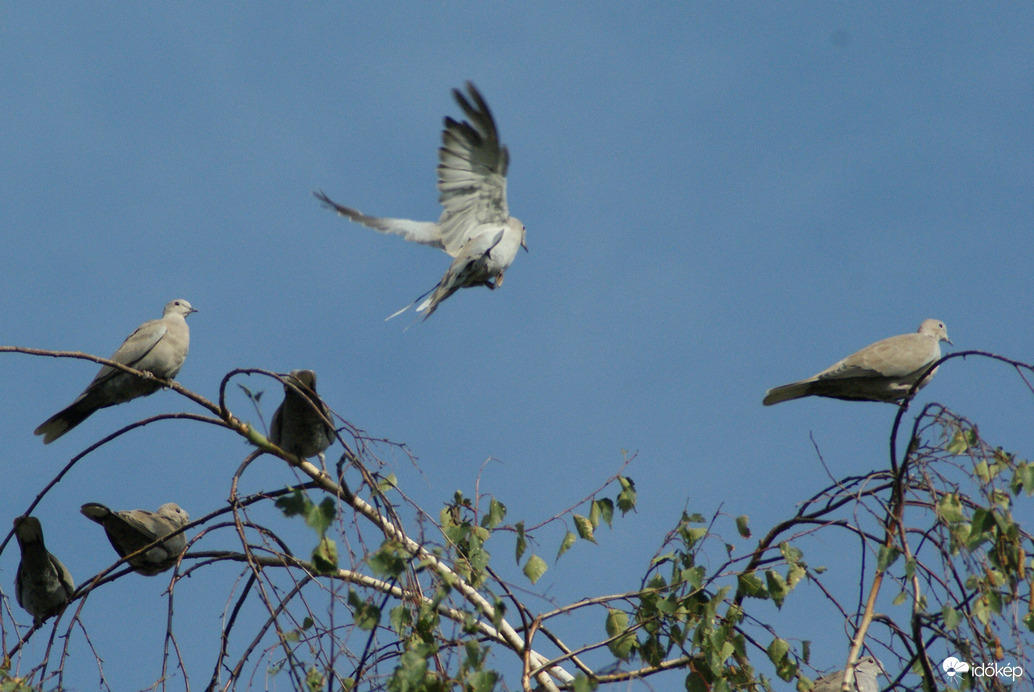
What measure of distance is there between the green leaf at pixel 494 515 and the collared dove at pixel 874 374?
3.04m

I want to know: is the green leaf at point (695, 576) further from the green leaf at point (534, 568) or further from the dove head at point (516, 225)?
the dove head at point (516, 225)

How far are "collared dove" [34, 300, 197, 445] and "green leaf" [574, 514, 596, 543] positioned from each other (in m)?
3.68

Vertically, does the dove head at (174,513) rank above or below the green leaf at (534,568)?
above

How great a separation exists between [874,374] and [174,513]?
4613 millimetres

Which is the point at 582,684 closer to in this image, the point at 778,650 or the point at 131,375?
the point at 778,650

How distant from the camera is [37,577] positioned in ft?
19.5

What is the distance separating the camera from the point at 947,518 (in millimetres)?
3318

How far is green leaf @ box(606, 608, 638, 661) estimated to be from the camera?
3941 millimetres

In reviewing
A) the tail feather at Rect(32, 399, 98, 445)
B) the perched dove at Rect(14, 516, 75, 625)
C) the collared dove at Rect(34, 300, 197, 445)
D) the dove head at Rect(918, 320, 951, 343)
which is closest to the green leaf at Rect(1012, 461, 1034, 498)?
the dove head at Rect(918, 320, 951, 343)

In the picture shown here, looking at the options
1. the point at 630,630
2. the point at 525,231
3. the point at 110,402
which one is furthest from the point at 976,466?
the point at 110,402

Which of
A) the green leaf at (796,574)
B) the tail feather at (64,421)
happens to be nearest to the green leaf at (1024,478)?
the green leaf at (796,574)

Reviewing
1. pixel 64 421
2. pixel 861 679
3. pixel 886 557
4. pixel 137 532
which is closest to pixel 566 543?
pixel 886 557

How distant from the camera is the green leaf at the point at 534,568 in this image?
376 cm

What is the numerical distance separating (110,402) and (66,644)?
10.9ft
